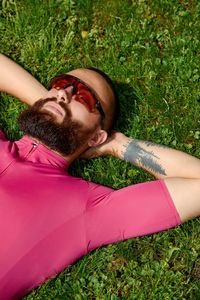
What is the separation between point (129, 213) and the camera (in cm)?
337

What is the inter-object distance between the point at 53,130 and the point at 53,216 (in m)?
0.90

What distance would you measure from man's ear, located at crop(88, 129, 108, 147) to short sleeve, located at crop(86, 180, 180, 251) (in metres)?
0.73

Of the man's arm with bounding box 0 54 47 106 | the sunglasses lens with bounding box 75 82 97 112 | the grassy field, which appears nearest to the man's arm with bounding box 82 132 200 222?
the grassy field

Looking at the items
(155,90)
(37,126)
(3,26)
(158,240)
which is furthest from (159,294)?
(3,26)

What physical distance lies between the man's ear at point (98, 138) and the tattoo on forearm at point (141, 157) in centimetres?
29

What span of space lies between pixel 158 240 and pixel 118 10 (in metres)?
3.21

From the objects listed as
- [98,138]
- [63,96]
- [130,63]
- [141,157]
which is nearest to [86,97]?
[63,96]

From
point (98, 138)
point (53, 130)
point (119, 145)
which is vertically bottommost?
Result: point (119, 145)

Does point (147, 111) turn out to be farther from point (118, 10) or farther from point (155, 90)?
point (118, 10)

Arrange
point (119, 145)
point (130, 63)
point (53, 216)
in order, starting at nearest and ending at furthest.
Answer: point (53, 216)
point (119, 145)
point (130, 63)

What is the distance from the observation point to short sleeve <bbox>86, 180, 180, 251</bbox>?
3355 millimetres

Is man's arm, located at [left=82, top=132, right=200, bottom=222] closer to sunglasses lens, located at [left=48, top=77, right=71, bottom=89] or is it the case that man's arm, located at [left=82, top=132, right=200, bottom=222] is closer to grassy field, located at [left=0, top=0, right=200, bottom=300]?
grassy field, located at [left=0, top=0, right=200, bottom=300]

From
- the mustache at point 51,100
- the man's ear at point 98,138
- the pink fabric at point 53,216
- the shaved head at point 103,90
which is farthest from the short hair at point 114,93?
the pink fabric at point 53,216

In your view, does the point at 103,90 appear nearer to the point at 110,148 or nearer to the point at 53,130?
the point at 110,148
